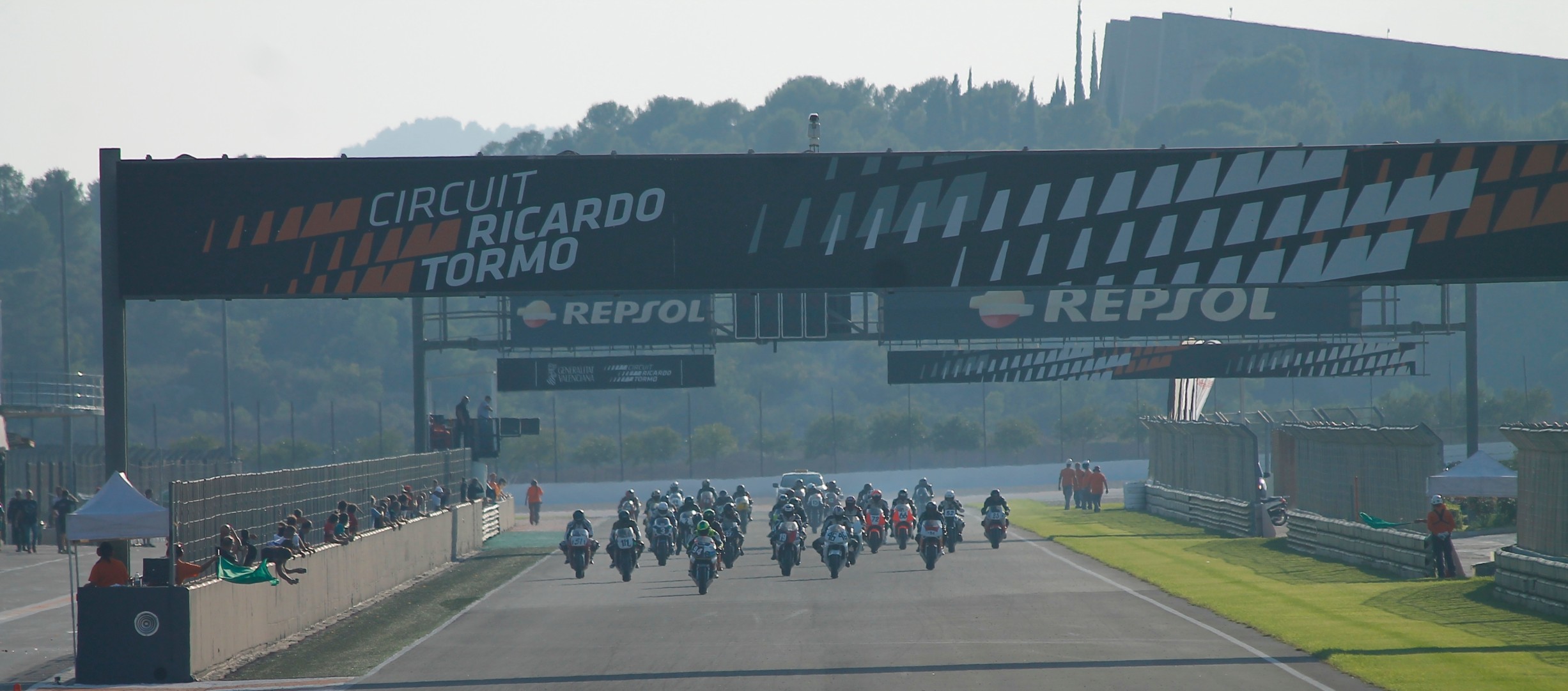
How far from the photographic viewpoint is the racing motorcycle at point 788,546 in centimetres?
2691

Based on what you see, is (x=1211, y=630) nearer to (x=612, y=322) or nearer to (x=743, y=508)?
(x=743, y=508)

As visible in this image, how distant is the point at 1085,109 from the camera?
616ft

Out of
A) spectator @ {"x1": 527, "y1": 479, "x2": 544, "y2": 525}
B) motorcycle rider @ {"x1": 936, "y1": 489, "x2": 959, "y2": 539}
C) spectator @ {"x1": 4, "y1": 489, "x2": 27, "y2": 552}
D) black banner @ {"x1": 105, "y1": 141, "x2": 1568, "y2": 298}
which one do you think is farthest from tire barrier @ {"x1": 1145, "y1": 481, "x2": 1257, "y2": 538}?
spectator @ {"x1": 4, "y1": 489, "x2": 27, "y2": 552}

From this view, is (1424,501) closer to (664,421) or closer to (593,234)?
(593,234)

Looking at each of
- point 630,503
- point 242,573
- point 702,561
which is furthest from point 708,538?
point 630,503

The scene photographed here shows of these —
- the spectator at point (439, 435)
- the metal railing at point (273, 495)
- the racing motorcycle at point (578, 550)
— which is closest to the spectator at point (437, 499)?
the metal railing at point (273, 495)

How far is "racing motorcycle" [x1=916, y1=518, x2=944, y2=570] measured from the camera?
1090 inches

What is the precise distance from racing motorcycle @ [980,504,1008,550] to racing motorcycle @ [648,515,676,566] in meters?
7.01

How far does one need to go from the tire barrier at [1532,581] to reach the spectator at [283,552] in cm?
1533

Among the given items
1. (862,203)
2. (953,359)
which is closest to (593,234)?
(862,203)

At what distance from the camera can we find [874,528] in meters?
31.3

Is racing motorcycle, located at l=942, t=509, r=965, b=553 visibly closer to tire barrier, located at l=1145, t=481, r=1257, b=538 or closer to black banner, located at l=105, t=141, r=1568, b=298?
tire barrier, located at l=1145, t=481, r=1257, b=538

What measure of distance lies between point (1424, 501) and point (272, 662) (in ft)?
60.7

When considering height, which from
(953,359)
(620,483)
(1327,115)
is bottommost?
(620,483)
